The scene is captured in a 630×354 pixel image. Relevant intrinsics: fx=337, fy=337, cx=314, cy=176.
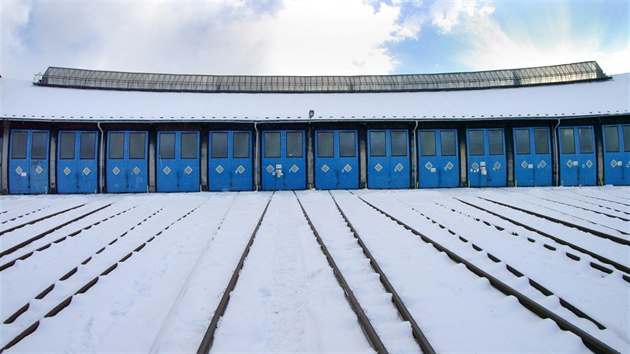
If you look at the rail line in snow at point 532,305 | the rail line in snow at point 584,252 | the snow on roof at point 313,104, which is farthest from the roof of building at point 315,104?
the rail line in snow at point 532,305

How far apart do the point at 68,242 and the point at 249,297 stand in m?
5.32

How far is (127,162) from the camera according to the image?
17.3 meters

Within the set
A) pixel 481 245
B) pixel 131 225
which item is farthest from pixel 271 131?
pixel 481 245

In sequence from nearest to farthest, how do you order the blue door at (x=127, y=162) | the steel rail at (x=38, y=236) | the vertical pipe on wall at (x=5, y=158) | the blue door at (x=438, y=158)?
A: the steel rail at (x=38, y=236), the vertical pipe on wall at (x=5, y=158), the blue door at (x=127, y=162), the blue door at (x=438, y=158)

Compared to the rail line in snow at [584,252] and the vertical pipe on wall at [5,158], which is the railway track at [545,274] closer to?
the rail line in snow at [584,252]

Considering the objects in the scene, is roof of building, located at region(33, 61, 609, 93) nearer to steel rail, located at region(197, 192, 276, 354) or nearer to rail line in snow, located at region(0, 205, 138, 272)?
rail line in snow, located at region(0, 205, 138, 272)

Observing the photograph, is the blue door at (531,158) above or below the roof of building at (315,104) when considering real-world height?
below

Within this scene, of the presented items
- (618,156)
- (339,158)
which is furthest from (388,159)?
(618,156)

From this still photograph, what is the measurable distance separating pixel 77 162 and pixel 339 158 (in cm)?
1338

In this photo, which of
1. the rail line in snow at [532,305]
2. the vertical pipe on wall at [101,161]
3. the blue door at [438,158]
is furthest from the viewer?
the blue door at [438,158]

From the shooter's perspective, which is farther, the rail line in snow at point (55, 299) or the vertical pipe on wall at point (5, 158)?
the vertical pipe on wall at point (5, 158)

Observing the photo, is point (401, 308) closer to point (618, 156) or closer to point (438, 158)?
point (438, 158)

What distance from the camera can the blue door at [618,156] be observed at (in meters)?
17.7

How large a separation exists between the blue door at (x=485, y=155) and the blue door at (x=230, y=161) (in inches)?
463
